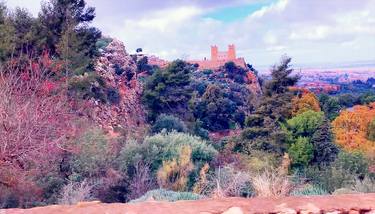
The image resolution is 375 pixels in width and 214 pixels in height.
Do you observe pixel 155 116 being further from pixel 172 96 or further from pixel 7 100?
pixel 7 100

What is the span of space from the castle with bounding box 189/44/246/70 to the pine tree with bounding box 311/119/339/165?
26.9m

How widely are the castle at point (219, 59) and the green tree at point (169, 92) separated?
1852 cm

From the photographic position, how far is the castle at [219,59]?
4762 centimetres

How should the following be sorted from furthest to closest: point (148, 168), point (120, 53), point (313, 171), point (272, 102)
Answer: point (120, 53) < point (272, 102) < point (313, 171) < point (148, 168)

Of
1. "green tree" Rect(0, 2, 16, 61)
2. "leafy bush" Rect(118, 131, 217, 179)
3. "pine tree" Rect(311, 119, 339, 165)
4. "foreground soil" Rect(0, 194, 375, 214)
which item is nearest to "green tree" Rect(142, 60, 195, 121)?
"pine tree" Rect(311, 119, 339, 165)

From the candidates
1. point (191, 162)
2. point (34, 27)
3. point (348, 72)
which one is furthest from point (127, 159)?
point (348, 72)

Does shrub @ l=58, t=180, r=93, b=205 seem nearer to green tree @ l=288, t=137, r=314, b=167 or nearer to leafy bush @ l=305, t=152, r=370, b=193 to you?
leafy bush @ l=305, t=152, r=370, b=193

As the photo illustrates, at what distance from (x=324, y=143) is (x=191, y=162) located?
26.7 ft

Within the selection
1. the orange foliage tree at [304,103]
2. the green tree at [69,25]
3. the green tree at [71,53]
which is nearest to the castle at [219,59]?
the orange foliage tree at [304,103]

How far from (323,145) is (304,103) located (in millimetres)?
7434

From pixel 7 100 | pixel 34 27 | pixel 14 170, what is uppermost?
pixel 34 27

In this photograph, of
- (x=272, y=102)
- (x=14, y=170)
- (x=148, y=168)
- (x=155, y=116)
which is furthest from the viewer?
(x=155, y=116)

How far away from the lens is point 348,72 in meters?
47.1

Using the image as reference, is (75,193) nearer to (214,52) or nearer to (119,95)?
(119,95)
